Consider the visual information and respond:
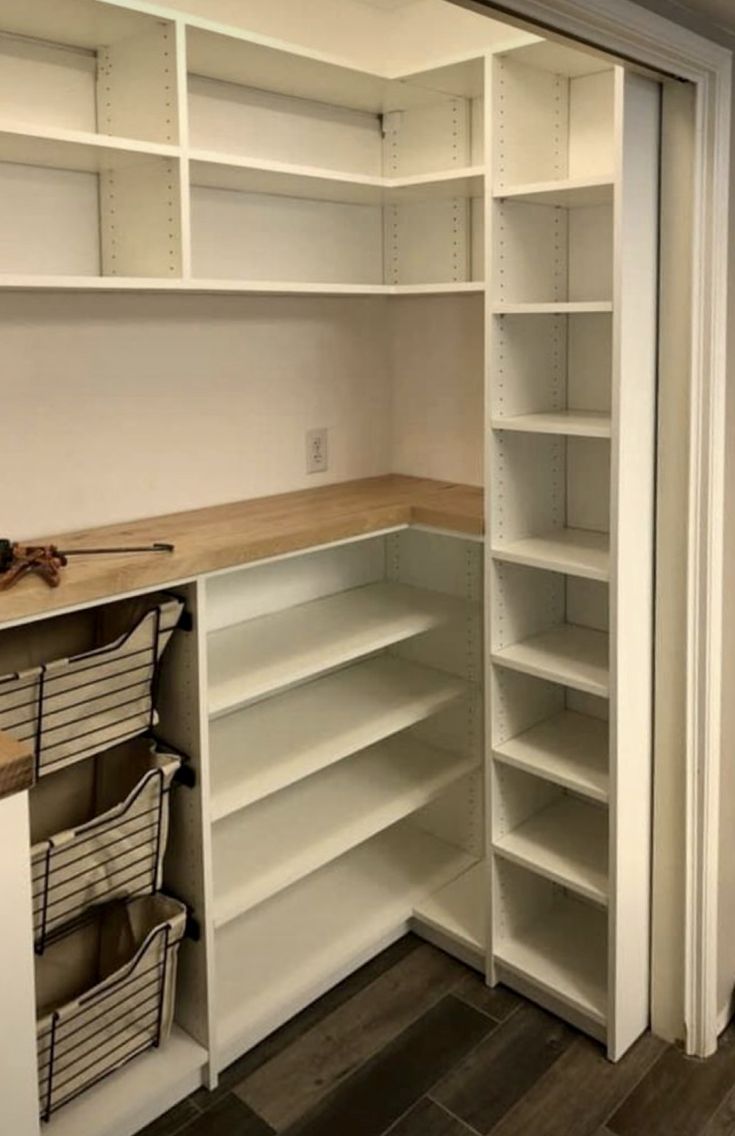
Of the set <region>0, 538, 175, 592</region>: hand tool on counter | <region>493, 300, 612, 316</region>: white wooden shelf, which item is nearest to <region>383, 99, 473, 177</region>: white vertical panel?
<region>493, 300, 612, 316</region>: white wooden shelf

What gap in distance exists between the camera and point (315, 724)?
8.38 feet

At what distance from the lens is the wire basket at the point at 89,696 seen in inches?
71.2

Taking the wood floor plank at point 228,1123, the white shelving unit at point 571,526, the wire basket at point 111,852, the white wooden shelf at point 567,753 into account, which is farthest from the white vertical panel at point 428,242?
the wood floor plank at point 228,1123

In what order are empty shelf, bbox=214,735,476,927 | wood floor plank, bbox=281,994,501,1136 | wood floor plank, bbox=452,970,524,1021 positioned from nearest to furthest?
wood floor plank, bbox=281,994,501,1136 < empty shelf, bbox=214,735,476,927 < wood floor plank, bbox=452,970,524,1021

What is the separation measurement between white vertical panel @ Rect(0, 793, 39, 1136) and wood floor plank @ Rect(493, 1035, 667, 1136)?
112 cm

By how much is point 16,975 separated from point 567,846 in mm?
1461

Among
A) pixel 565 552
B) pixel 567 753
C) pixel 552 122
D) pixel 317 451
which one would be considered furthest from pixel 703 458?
pixel 317 451

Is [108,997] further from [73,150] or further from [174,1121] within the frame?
[73,150]

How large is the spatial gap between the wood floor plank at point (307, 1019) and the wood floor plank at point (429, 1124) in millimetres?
345

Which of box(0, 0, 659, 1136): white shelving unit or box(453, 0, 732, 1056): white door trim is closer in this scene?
box(453, 0, 732, 1056): white door trim

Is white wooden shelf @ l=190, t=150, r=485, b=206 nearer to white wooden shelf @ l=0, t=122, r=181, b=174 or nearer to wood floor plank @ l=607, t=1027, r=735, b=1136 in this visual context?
white wooden shelf @ l=0, t=122, r=181, b=174

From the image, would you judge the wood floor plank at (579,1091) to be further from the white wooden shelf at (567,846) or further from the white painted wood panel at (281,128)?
the white painted wood panel at (281,128)

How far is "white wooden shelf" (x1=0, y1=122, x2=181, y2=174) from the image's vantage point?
1842 mm

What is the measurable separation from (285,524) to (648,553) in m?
0.79
